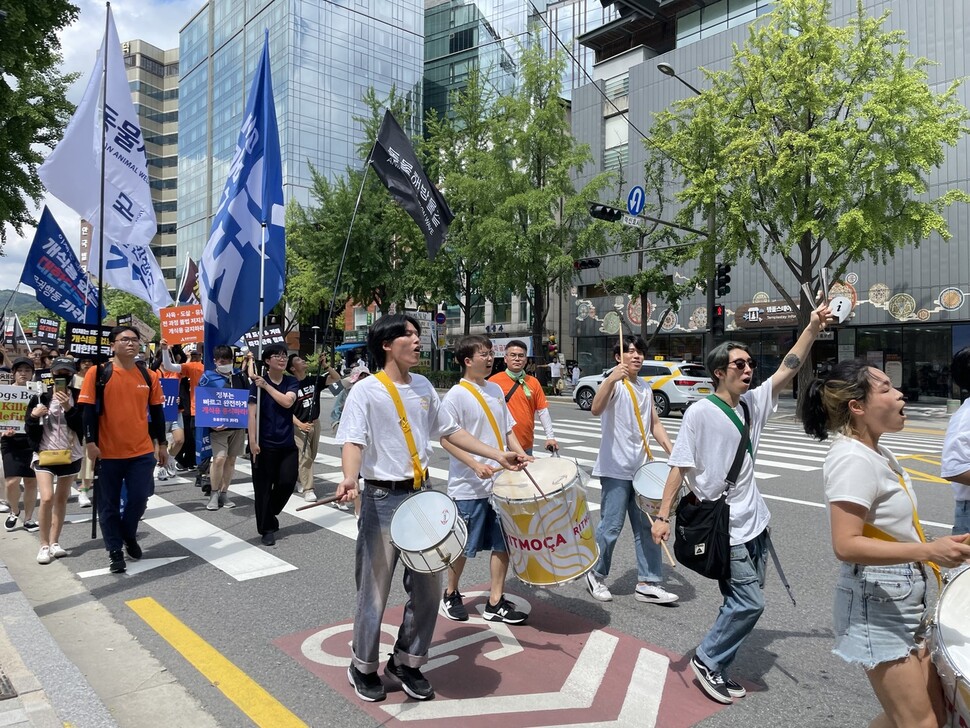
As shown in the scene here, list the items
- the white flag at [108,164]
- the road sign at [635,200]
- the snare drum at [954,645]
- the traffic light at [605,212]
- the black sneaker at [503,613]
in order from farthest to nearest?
the road sign at [635,200], the traffic light at [605,212], the white flag at [108,164], the black sneaker at [503,613], the snare drum at [954,645]

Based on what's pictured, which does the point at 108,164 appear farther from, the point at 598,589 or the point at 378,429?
the point at 598,589

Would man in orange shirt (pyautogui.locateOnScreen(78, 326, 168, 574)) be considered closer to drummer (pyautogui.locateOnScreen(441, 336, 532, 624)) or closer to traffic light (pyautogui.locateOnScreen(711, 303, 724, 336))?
drummer (pyautogui.locateOnScreen(441, 336, 532, 624))

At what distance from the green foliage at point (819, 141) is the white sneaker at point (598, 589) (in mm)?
15159

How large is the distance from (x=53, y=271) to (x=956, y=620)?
48.2 ft

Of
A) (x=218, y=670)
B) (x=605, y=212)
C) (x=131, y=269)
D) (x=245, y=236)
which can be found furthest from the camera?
(x=605, y=212)

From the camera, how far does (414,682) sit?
344 cm

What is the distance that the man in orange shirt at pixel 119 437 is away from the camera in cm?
552

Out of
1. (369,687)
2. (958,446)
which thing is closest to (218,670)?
(369,687)

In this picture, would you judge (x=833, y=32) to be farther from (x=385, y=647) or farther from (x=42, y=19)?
(x=385, y=647)

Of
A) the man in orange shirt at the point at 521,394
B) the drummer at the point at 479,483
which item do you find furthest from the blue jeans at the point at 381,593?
the man in orange shirt at the point at 521,394

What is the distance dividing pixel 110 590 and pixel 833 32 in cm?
2005

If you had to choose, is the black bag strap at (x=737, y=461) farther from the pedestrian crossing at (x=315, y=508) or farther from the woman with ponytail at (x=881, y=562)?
the pedestrian crossing at (x=315, y=508)

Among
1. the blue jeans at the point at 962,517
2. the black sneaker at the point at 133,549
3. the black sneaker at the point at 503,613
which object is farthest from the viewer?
the black sneaker at the point at 133,549

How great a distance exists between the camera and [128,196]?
25.5ft
